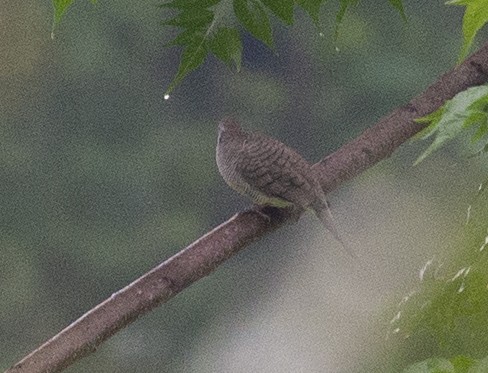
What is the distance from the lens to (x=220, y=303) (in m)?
0.70

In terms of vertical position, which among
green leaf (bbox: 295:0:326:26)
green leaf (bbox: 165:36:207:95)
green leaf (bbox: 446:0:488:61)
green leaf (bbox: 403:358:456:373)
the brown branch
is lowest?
the brown branch

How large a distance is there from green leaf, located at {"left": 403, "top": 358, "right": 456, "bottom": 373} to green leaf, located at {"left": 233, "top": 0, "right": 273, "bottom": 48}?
16cm

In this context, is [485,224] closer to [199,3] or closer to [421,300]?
[421,300]

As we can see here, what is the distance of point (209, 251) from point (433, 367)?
0.63 feet

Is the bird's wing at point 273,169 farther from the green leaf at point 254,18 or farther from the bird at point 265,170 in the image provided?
the green leaf at point 254,18

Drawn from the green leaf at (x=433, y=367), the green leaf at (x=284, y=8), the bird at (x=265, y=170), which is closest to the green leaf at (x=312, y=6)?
the green leaf at (x=284, y=8)

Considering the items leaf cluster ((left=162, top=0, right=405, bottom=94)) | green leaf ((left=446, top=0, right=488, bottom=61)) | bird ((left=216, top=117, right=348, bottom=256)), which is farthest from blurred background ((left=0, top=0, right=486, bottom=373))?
green leaf ((left=446, top=0, right=488, bottom=61))

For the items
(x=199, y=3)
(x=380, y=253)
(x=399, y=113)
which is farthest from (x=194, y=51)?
(x=380, y=253)

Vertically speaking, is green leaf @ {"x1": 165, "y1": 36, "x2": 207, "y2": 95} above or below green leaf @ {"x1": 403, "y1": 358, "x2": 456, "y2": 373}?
above

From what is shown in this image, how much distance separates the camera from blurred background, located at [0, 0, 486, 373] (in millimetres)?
687

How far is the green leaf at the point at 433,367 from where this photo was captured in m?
0.17

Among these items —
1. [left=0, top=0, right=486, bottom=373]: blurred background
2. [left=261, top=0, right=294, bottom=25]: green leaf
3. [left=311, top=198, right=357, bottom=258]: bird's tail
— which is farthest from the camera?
[left=0, top=0, right=486, bottom=373]: blurred background

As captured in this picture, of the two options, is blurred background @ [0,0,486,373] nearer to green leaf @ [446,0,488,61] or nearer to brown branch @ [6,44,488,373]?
brown branch @ [6,44,488,373]

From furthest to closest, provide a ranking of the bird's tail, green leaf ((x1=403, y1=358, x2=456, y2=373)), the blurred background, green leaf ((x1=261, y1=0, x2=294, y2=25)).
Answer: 1. the blurred background
2. the bird's tail
3. green leaf ((x1=261, y1=0, x2=294, y2=25))
4. green leaf ((x1=403, y1=358, x2=456, y2=373))
